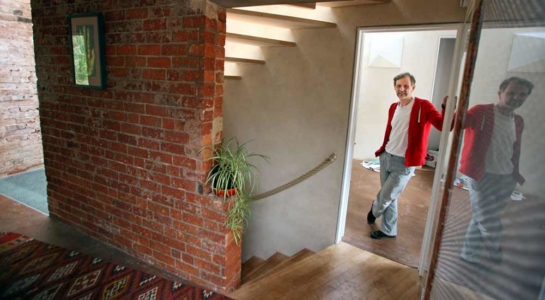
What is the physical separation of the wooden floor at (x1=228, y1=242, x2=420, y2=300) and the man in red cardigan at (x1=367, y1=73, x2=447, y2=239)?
513 mm

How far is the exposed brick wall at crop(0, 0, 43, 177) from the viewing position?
398 centimetres

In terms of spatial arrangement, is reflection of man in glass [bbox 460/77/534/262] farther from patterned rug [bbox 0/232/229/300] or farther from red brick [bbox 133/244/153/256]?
red brick [bbox 133/244/153/256]

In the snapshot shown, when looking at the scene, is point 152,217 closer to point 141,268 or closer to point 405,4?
point 141,268

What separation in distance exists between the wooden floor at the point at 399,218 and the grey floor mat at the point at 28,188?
3.33 meters

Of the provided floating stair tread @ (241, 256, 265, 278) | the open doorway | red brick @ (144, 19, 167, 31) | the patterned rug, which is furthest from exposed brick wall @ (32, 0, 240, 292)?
the open doorway

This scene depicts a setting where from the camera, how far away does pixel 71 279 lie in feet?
7.24

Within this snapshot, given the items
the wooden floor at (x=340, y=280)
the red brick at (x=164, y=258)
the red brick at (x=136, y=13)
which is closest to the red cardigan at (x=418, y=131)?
Result: the wooden floor at (x=340, y=280)

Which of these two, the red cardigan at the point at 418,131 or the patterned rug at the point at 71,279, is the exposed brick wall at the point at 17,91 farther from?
the red cardigan at the point at 418,131

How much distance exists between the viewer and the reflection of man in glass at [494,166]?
60cm

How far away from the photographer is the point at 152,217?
7.95 ft

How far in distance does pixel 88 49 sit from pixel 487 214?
2676 millimetres

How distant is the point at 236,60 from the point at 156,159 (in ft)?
4.30

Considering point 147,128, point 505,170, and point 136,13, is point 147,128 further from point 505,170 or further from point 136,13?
point 505,170

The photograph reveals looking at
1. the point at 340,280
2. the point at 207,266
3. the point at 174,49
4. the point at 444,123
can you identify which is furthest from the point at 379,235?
the point at 174,49
